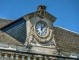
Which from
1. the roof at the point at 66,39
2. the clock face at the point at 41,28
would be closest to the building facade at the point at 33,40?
the clock face at the point at 41,28

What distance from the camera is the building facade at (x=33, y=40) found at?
2042 centimetres

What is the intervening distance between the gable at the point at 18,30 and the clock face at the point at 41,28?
0.92m

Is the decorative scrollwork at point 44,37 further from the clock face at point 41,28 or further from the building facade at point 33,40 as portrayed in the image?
the clock face at point 41,28

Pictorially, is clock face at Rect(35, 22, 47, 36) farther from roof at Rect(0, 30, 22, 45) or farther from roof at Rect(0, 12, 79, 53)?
roof at Rect(0, 30, 22, 45)

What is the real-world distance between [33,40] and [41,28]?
1156 mm

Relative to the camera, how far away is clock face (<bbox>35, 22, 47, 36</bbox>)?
2219 cm

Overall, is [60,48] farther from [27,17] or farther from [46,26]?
[27,17]

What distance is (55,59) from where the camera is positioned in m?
21.8

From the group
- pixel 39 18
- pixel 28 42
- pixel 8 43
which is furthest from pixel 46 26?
pixel 8 43

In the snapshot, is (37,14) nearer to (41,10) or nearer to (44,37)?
(41,10)

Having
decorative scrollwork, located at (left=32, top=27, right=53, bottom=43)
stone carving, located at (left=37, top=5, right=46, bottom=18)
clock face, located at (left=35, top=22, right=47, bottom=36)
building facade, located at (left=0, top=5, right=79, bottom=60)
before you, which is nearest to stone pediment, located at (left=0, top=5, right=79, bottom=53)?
building facade, located at (left=0, top=5, right=79, bottom=60)

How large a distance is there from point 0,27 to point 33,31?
11.5 ft

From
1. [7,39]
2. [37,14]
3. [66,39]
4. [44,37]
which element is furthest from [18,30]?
[66,39]

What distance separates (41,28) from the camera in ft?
73.0
